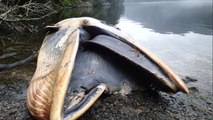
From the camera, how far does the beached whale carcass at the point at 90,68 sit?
308cm

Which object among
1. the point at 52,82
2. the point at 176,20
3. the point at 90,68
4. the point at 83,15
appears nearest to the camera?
the point at 52,82

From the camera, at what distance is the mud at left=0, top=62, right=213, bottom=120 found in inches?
160

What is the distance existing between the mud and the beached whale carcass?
20cm

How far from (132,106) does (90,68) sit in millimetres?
862

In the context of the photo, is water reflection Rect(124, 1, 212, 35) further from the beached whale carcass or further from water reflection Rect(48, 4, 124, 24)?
the beached whale carcass

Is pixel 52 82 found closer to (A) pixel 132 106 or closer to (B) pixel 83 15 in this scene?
(A) pixel 132 106

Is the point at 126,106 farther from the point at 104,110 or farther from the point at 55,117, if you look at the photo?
the point at 55,117

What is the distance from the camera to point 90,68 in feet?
14.2

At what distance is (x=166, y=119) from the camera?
4.13 metres

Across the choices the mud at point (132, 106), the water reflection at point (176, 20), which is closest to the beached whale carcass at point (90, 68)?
the mud at point (132, 106)

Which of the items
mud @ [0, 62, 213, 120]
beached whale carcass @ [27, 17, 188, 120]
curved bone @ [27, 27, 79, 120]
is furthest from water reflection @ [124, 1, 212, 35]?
curved bone @ [27, 27, 79, 120]

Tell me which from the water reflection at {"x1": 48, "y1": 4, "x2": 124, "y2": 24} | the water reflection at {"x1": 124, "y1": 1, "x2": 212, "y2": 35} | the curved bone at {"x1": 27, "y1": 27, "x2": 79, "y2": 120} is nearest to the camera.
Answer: the curved bone at {"x1": 27, "y1": 27, "x2": 79, "y2": 120}

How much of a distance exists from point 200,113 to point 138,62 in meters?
1.39

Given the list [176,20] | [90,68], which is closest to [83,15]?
[176,20]
